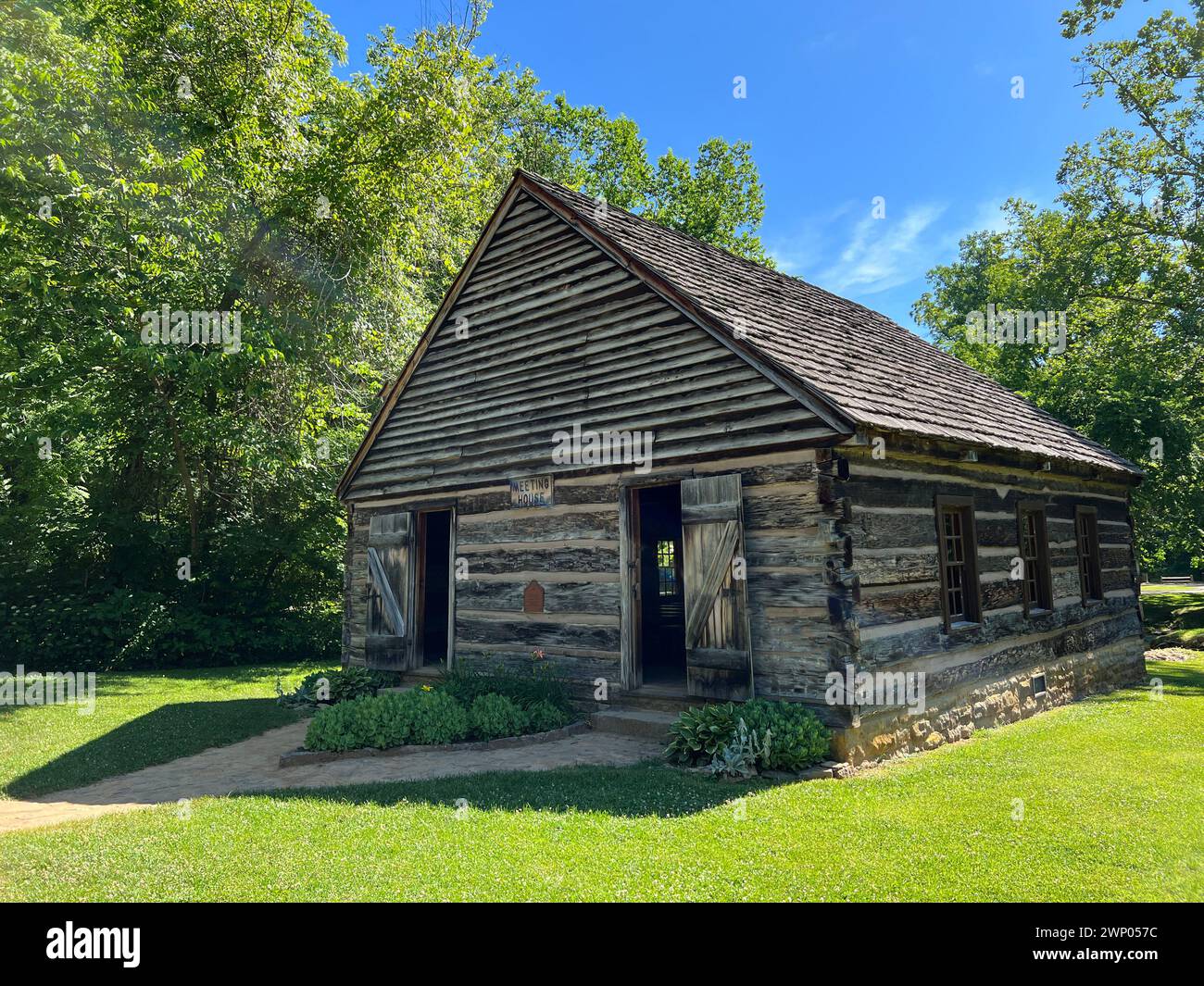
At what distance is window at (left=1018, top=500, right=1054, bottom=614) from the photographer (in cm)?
1144

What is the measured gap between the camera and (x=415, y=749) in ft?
28.2

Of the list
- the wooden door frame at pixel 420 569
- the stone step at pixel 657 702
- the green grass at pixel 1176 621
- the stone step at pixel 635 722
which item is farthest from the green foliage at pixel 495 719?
the green grass at pixel 1176 621

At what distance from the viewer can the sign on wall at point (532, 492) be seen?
10438 millimetres

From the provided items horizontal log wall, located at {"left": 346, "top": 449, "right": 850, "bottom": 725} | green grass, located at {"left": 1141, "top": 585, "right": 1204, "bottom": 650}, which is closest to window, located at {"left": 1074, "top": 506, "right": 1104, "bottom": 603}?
horizontal log wall, located at {"left": 346, "top": 449, "right": 850, "bottom": 725}

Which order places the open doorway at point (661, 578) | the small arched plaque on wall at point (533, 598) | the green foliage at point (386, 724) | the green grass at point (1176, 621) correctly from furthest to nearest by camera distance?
the green grass at point (1176, 621), the open doorway at point (661, 578), the small arched plaque on wall at point (533, 598), the green foliage at point (386, 724)

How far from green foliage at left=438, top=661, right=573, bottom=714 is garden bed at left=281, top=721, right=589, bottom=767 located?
589 mm

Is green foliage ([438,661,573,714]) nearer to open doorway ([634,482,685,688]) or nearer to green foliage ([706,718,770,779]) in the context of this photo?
green foliage ([706,718,770,779])

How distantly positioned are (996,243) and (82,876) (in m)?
32.9

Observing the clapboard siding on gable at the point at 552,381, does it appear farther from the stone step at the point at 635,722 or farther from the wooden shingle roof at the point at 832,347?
the stone step at the point at 635,722

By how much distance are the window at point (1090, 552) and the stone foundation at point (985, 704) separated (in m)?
1.05

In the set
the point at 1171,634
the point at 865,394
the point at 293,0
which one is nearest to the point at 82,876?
the point at 865,394

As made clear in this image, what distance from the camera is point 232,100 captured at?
1809 centimetres
